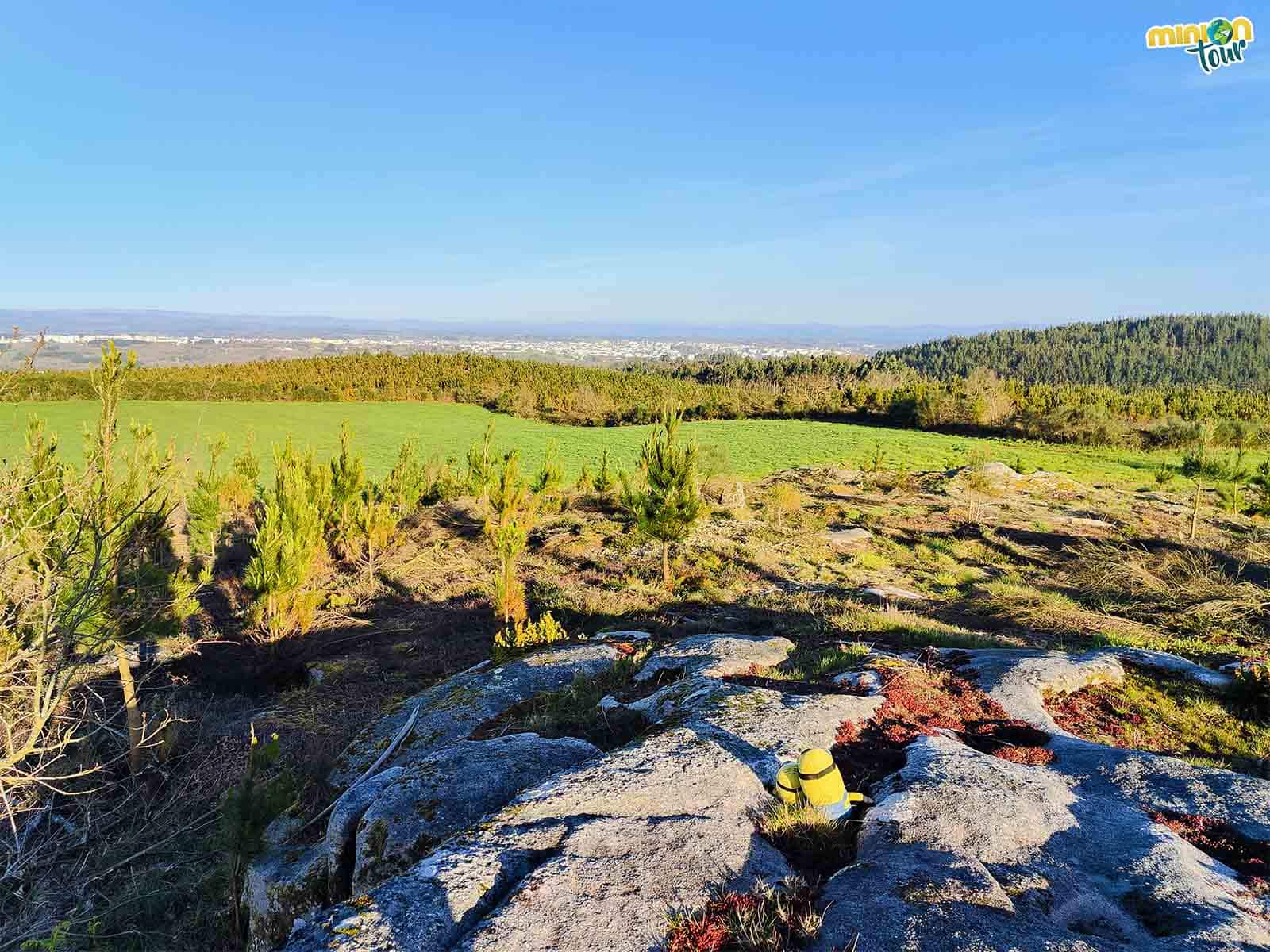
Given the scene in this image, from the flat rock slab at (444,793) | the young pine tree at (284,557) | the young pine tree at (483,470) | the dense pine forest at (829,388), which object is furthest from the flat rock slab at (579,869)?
the young pine tree at (483,470)

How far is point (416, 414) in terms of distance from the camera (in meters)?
64.0

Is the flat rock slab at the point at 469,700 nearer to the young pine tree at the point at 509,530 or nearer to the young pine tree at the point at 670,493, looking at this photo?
the young pine tree at the point at 509,530

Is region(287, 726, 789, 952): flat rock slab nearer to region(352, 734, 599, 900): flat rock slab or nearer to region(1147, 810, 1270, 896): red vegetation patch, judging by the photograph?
region(352, 734, 599, 900): flat rock slab

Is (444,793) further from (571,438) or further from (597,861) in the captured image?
(571,438)

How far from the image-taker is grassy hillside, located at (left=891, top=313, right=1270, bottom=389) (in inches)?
4380

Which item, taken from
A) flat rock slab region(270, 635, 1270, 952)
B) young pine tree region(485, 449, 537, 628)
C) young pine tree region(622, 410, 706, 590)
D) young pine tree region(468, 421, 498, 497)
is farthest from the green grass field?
flat rock slab region(270, 635, 1270, 952)

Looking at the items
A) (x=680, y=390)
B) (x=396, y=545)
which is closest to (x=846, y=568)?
(x=396, y=545)

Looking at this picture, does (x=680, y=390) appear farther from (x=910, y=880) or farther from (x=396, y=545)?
(x=910, y=880)

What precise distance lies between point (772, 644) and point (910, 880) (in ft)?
17.8

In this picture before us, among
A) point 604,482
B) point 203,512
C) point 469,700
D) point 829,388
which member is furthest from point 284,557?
point 829,388

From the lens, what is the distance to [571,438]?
181 ft

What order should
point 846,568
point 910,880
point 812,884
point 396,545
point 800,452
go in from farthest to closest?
point 800,452, point 396,545, point 846,568, point 812,884, point 910,880

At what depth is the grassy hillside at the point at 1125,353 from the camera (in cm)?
11125

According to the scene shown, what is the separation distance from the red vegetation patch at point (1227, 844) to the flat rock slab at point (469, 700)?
611 centimetres
